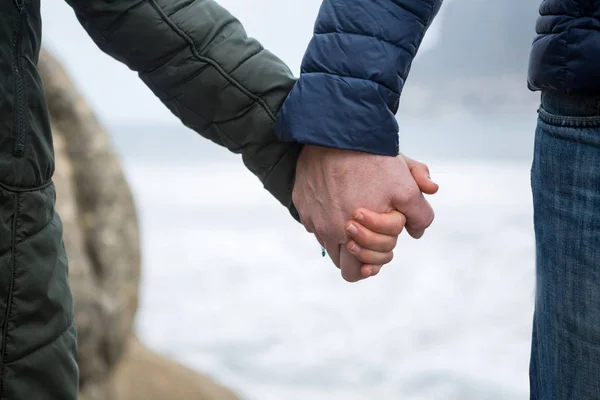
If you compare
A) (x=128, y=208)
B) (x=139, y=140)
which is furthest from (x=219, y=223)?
(x=128, y=208)

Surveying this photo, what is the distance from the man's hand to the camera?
39.6 inches

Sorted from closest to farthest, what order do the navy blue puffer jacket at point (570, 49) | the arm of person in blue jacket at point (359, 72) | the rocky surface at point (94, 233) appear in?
the navy blue puffer jacket at point (570, 49), the arm of person in blue jacket at point (359, 72), the rocky surface at point (94, 233)

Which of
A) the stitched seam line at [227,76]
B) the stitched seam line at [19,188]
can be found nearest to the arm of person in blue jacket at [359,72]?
the stitched seam line at [227,76]

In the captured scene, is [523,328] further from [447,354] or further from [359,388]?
[359,388]

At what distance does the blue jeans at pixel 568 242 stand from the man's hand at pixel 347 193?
0.20m

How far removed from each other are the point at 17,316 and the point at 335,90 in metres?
0.43

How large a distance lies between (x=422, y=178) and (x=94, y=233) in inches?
55.5

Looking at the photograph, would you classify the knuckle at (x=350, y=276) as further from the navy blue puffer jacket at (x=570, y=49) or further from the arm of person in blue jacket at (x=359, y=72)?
the navy blue puffer jacket at (x=570, y=49)

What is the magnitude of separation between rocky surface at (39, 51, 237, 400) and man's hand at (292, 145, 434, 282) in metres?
1.22

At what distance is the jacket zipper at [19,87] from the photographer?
2.71 feet

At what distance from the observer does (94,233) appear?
7.43 ft

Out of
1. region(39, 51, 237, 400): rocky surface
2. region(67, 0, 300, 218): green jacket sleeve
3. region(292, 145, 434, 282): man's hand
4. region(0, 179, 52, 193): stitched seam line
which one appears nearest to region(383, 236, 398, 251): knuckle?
region(292, 145, 434, 282): man's hand

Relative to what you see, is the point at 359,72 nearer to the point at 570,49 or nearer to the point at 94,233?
the point at 570,49

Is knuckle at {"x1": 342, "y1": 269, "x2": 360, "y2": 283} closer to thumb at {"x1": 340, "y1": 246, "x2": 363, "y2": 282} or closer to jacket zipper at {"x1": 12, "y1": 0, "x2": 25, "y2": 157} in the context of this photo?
thumb at {"x1": 340, "y1": 246, "x2": 363, "y2": 282}
